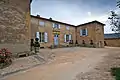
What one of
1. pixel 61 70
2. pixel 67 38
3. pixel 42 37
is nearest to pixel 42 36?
pixel 42 37

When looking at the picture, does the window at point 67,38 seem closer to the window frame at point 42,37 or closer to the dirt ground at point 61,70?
the window frame at point 42,37

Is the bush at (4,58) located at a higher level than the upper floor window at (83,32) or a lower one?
lower

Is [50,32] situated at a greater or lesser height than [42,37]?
greater

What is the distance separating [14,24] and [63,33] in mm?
15007

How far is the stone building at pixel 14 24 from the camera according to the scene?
34.7 feet

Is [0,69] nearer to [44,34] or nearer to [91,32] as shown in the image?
[44,34]

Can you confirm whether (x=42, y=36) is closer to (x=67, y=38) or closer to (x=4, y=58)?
(x=67, y=38)

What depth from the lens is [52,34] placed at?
23375mm

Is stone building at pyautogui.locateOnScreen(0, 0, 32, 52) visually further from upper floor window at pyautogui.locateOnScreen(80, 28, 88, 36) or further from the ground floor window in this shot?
upper floor window at pyautogui.locateOnScreen(80, 28, 88, 36)

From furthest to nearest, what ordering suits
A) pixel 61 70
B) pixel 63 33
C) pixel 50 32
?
1. pixel 63 33
2. pixel 50 32
3. pixel 61 70

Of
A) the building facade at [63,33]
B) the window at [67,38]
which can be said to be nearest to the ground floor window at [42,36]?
the building facade at [63,33]

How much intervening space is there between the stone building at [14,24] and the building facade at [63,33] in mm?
8017

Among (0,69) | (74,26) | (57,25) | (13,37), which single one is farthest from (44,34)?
(0,69)

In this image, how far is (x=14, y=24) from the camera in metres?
11.2
